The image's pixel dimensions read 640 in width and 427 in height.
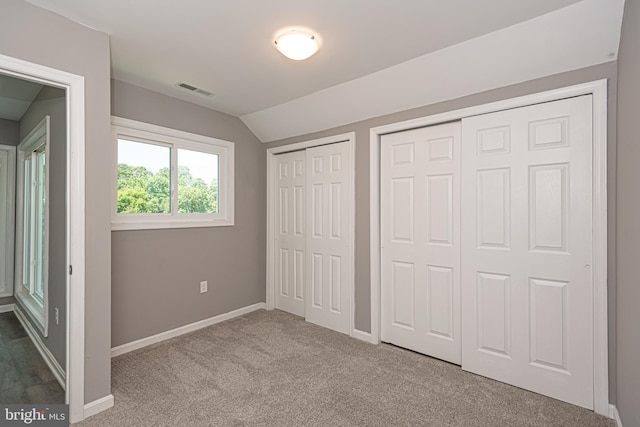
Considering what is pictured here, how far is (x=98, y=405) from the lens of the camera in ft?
6.52

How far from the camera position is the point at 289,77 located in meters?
2.73

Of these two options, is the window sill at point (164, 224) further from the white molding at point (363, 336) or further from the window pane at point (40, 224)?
the white molding at point (363, 336)

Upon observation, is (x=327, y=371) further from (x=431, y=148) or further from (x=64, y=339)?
(x=431, y=148)

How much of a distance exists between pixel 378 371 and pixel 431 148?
191cm

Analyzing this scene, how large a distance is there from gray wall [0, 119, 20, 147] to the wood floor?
1257 mm

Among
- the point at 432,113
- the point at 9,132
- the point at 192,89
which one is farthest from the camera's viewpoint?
the point at 192,89

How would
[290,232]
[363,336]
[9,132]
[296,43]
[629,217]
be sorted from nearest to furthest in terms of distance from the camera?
[629,217] → [296,43] → [9,132] → [363,336] → [290,232]

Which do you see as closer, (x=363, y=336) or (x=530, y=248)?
(x=530, y=248)

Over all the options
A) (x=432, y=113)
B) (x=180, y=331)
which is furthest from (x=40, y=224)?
(x=432, y=113)

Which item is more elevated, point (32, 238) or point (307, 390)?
point (32, 238)

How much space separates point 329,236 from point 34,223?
2.47 meters

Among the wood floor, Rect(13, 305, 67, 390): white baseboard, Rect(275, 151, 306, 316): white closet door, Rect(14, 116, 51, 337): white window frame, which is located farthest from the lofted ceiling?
the wood floor

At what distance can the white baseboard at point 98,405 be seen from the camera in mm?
1944

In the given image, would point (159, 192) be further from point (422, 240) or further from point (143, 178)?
point (422, 240)
